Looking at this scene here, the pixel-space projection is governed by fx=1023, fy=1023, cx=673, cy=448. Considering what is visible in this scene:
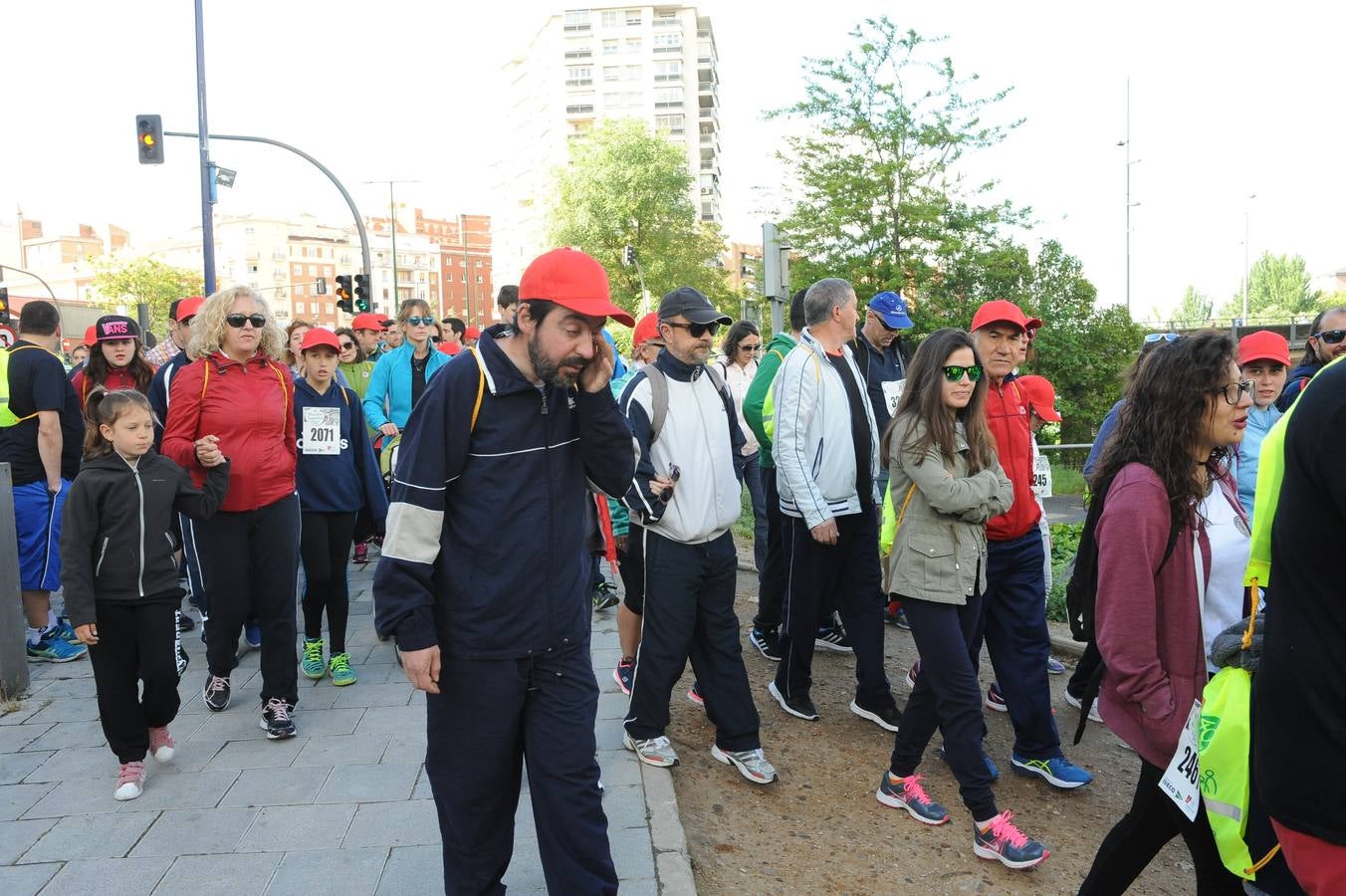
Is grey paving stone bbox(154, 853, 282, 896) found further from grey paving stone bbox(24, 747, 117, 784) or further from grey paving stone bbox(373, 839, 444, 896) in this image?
grey paving stone bbox(24, 747, 117, 784)

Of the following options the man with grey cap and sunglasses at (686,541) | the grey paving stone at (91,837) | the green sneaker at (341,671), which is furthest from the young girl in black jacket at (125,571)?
the man with grey cap and sunglasses at (686,541)

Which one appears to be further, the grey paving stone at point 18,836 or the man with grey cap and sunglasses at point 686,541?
the man with grey cap and sunglasses at point 686,541

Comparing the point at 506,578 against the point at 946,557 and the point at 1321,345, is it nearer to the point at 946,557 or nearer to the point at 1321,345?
the point at 946,557

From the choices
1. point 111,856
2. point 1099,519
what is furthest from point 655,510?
point 111,856

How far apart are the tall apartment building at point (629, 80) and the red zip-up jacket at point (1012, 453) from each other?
295 ft

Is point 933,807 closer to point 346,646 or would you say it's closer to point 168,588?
point 168,588

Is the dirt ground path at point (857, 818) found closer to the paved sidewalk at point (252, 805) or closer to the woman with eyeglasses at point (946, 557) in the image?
the woman with eyeglasses at point (946, 557)

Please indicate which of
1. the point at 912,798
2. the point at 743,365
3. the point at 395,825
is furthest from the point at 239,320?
the point at 743,365

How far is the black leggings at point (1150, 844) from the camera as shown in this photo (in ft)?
9.02

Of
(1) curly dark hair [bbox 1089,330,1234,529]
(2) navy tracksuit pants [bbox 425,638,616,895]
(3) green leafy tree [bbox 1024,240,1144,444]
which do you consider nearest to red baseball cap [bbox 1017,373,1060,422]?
(1) curly dark hair [bbox 1089,330,1234,529]

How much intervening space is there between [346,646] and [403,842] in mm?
3219

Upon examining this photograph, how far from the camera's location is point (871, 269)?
722 inches

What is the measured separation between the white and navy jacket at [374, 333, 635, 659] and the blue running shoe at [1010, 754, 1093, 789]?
272cm

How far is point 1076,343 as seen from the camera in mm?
19938
